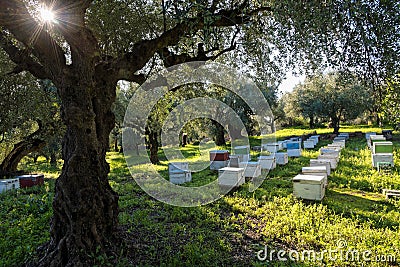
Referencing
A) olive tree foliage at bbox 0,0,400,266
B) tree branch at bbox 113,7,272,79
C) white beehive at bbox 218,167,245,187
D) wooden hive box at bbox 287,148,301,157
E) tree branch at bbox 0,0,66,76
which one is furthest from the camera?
wooden hive box at bbox 287,148,301,157

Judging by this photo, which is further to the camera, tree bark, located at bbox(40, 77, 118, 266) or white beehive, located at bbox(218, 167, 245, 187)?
white beehive, located at bbox(218, 167, 245, 187)

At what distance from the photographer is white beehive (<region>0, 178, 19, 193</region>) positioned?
344 inches

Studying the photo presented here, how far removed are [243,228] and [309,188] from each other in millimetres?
2111

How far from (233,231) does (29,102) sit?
764cm

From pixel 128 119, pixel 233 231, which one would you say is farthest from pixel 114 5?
pixel 128 119

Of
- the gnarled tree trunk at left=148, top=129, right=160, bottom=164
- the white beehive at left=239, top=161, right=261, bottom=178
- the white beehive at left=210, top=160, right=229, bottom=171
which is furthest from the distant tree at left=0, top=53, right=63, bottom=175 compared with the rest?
the white beehive at left=239, top=161, right=261, bottom=178

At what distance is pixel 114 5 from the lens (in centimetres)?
550

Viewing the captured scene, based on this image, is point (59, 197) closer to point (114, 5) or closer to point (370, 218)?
point (114, 5)

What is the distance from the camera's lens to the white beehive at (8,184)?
8.75 metres

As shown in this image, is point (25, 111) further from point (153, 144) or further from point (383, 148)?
point (383, 148)

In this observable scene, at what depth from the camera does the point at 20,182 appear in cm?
948

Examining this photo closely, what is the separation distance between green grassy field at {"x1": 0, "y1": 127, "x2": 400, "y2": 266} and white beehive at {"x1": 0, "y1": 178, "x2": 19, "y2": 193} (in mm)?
1301

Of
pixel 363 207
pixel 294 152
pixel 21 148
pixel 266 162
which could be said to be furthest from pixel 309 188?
pixel 21 148

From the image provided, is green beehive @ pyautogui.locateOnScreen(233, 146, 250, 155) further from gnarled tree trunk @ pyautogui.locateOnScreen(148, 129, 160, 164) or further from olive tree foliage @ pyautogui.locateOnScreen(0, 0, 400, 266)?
olive tree foliage @ pyautogui.locateOnScreen(0, 0, 400, 266)
